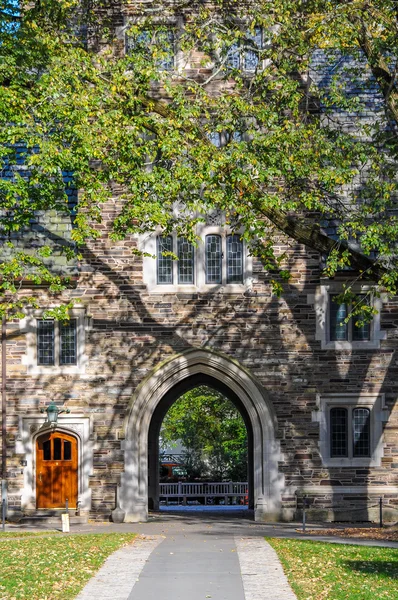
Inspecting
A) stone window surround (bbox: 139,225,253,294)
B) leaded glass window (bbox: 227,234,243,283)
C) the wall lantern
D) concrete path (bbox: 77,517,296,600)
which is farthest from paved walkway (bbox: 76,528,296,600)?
leaded glass window (bbox: 227,234,243,283)

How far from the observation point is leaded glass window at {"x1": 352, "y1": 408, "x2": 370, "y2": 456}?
2339 centimetres

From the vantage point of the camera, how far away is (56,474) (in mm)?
23234

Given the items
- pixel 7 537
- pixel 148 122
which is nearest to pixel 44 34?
pixel 148 122

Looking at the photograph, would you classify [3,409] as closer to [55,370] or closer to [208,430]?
[55,370]

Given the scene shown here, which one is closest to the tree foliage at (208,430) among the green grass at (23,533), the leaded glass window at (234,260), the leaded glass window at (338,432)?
the leaded glass window at (338,432)

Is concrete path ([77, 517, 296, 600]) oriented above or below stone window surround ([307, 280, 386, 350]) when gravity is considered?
below

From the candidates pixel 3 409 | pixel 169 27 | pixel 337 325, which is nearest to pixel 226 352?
pixel 337 325

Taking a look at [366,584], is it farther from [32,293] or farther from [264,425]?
[32,293]

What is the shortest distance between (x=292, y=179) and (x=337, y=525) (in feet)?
25.2

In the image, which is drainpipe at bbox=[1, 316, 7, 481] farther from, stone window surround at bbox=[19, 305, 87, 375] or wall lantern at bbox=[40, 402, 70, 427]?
wall lantern at bbox=[40, 402, 70, 427]

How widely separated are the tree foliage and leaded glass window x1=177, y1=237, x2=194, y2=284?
18.8 meters

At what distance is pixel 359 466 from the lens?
912 inches

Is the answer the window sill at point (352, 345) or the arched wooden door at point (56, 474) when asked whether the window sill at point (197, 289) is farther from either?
the arched wooden door at point (56, 474)

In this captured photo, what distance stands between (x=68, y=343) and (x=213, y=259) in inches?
140
